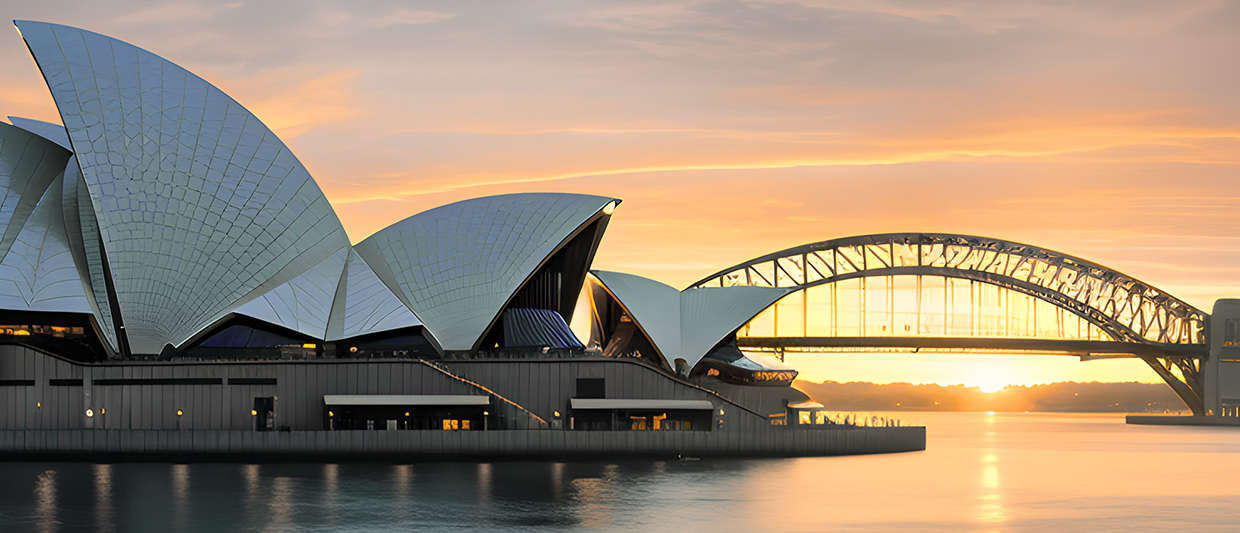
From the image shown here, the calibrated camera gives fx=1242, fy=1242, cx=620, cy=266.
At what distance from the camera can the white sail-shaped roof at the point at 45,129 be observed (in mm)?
67875

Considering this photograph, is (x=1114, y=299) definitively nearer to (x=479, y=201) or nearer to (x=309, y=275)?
(x=479, y=201)

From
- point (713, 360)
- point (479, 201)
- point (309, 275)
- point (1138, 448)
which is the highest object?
point (479, 201)

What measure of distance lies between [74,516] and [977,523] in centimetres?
2839

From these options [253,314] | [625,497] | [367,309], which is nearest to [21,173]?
[253,314]

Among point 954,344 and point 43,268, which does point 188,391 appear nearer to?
point 43,268

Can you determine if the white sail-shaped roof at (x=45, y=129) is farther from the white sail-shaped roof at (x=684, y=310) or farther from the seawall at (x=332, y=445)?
the white sail-shaped roof at (x=684, y=310)

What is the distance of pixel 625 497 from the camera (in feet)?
146

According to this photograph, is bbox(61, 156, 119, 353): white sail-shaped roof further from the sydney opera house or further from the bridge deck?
the bridge deck

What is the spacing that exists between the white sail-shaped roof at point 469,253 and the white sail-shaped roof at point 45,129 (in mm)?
16947

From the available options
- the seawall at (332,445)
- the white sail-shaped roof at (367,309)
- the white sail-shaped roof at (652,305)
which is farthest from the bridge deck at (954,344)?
the seawall at (332,445)

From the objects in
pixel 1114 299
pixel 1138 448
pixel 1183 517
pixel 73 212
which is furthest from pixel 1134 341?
pixel 73 212

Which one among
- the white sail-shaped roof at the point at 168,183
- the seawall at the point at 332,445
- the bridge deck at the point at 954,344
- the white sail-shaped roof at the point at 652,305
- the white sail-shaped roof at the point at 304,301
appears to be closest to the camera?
the seawall at the point at 332,445

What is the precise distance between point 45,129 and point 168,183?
35.0 feet

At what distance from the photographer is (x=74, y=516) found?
3834 cm
